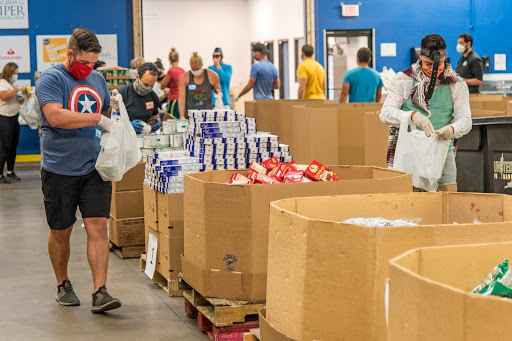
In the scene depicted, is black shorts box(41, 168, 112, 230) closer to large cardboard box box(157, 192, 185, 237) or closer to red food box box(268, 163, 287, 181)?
large cardboard box box(157, 192, 185, 237)

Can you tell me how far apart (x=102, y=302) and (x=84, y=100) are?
1254mm

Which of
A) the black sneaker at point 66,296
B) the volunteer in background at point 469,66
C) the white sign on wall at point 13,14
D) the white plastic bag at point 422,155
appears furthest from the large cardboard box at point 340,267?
the white sign on wall at point 13,14

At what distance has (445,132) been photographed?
501 cm

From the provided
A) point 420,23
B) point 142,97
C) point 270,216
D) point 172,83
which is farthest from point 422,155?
point 420,23

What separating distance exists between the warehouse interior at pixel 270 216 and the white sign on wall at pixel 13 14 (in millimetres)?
4854

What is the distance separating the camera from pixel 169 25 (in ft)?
70.8

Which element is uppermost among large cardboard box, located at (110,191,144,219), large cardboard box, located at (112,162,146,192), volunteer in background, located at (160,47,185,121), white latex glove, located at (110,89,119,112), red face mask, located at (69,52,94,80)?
volunteer in background, located at (160,47,185,121)

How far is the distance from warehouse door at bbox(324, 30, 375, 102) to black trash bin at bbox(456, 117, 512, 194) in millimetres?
9484

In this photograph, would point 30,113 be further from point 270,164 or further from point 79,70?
point 270,164

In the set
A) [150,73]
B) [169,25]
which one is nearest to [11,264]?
[150,73]

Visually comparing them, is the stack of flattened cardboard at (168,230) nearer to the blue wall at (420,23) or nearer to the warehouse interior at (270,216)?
the warehouse interior at (270,216)

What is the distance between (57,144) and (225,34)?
17.8 meters

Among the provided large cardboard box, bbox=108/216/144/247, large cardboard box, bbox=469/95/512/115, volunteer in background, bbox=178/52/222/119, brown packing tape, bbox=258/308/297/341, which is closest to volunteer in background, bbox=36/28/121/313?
large cardboard box, bbox=108/216/144/247

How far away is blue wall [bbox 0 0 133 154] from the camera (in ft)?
49.1
